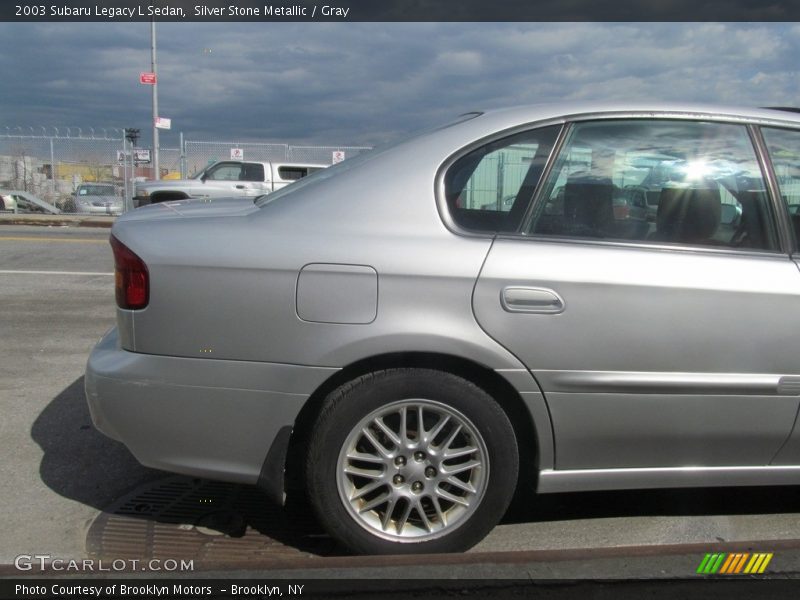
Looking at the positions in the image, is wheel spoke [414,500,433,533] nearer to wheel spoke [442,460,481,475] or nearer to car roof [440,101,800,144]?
wheel spoke [442,460,481,475]

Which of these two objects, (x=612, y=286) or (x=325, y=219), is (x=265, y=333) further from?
(x=612, y=286)

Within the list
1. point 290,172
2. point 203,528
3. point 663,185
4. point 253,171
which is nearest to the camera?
point 663,185

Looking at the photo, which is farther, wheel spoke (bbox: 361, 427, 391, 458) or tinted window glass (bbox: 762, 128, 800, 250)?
tinted window glass (bbox: 762, 128, 800, 250)

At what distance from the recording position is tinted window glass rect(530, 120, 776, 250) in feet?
9.57

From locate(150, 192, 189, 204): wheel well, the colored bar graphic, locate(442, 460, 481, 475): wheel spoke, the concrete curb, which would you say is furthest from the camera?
the concrete curb

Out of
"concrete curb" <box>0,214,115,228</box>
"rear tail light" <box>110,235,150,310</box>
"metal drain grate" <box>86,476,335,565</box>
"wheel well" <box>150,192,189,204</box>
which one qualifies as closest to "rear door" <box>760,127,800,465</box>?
"metal drain grate" <box>86,476,335,565</box>

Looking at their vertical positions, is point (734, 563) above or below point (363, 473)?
below

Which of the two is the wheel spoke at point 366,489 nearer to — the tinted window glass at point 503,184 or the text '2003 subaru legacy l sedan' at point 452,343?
the text '2003 subaru legacy l sedan' at point 452,343

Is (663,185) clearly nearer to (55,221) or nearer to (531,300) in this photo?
(531,300)

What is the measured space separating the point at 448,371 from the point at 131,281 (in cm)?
122

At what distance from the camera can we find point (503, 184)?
305cm

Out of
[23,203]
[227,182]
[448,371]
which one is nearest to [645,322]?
[448,371]

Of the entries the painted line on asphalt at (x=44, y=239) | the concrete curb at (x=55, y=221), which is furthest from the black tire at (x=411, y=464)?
the concrete curb at (x=55, y=221)
